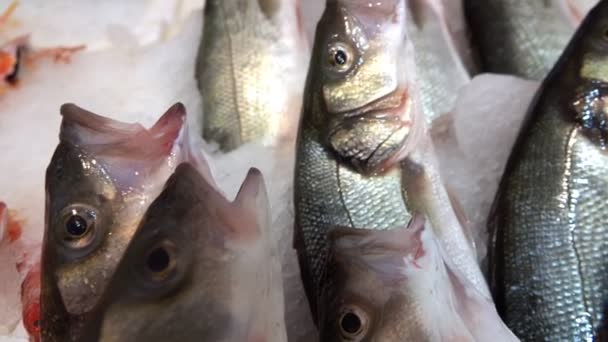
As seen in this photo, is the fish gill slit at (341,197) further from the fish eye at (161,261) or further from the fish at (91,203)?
the fish eye at (161,261)

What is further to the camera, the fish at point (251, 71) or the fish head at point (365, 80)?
the fish at point (251, 71)

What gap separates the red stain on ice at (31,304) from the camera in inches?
54.3

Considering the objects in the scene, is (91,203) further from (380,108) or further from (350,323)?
(380,108)

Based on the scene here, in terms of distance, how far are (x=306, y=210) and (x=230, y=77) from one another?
62 cm

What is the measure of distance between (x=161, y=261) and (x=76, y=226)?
9.1 inches

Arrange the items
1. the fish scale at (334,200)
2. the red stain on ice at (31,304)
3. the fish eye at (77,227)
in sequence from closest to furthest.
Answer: the fish eye at (77,227) < the fish scale at (334,200) < the red stain on ice at (31,304)

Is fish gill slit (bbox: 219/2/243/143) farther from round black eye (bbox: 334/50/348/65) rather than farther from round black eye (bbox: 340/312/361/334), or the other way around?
round black eye (bbox: 340/312/361/334)

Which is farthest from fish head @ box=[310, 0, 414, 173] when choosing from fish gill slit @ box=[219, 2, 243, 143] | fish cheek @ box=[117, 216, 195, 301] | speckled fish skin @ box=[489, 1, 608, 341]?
fish cheek @ box=[117, 216, 195, 301]

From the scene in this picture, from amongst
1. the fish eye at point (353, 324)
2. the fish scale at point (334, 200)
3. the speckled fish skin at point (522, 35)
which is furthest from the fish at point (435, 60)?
the fish eye at point (353, 324)

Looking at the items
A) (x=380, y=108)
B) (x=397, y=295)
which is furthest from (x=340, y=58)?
(x=397, y=295)

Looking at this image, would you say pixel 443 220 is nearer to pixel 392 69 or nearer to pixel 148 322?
pixel 392 69

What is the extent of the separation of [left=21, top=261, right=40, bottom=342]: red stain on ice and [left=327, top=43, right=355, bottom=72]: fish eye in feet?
2.57

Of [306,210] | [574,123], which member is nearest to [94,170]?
[306,210]

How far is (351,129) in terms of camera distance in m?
1.34
